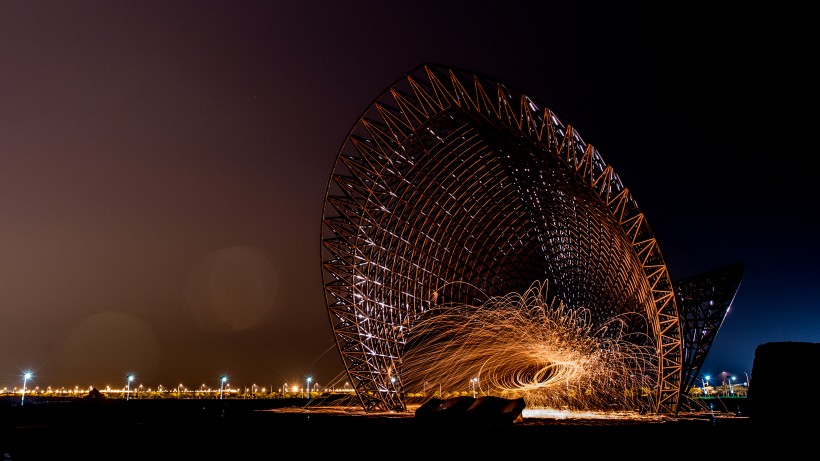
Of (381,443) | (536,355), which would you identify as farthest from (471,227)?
(381,443)

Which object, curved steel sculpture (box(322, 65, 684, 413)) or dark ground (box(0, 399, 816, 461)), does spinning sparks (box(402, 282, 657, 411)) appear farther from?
dark ground (box(0, 399, 816, 461))

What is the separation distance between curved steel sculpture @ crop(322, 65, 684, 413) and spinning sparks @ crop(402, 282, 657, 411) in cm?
169

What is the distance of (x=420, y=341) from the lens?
44312 millimetres

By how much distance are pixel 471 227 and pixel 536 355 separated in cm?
1185

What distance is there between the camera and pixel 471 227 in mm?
43125

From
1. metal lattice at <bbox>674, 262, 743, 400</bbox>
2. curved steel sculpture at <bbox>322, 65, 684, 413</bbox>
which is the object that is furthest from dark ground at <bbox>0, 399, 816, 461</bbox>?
metal lattice at <bbox>674, 262, 743, 400</bbox>

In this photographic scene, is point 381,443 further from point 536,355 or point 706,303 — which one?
point 706,303

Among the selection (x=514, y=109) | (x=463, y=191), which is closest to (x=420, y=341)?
(x=463, y=191)

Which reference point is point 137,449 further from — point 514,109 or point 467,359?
point 467,359

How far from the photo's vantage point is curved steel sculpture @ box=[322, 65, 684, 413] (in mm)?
27484

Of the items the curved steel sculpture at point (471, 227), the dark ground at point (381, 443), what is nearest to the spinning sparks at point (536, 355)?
the curved steel sculpture at point (471, 227)

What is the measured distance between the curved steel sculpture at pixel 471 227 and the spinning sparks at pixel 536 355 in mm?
1692

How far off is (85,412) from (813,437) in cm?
2662

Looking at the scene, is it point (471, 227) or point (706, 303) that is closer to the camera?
point (706, 303)
